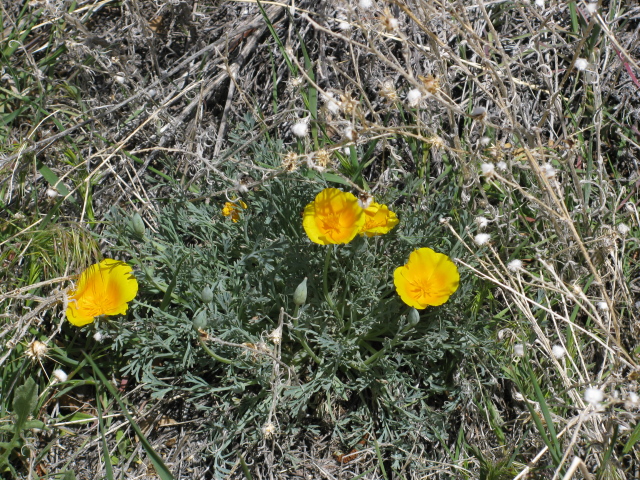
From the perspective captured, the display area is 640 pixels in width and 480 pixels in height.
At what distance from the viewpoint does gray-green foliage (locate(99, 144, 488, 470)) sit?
212cm

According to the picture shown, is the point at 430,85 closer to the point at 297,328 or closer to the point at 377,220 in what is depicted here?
the point at 377,220

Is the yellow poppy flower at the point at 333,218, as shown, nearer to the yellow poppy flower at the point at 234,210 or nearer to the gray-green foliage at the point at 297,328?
the gray-green foliage at the point at 297,328

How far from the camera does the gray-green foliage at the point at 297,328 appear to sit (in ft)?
6.95

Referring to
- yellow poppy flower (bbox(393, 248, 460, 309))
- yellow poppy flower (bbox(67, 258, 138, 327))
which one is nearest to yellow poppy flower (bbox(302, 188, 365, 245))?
yellow poppy flower (bbox(393, 248, 460, 309))

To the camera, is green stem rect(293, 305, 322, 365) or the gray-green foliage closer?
green stem rect(293, 305, 322, 365)

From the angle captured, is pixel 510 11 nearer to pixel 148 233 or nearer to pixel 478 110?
pixel 478 110

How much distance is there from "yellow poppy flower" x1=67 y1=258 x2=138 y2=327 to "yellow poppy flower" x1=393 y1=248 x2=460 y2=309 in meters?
0.97

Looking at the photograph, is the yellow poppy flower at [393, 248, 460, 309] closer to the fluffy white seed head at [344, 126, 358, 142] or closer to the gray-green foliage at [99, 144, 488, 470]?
the gray-green foliage at [99, 144, 488, 470]

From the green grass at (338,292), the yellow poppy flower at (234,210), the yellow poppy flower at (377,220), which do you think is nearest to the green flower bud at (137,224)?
the green grass at (338,292)

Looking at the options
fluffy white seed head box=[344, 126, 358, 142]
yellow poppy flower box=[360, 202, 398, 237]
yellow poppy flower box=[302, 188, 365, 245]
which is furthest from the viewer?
yellow poppy flower box=[360, 202, 398, 237]

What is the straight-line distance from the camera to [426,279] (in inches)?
80.9

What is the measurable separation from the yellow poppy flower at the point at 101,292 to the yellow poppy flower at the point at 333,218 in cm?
70

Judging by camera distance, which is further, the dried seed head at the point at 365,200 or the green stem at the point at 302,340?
the green stem at the point at 302,340

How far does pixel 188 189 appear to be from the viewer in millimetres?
2598
